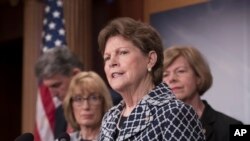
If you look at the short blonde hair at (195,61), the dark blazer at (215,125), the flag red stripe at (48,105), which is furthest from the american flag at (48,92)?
the dark blazer at (215,125)

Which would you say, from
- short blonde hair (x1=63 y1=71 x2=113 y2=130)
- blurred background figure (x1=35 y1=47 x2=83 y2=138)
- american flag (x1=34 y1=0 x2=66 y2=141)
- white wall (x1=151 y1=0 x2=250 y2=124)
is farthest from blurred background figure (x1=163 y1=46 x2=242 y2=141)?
american flag (x1=34 y1=0 x2=66 y2=141)

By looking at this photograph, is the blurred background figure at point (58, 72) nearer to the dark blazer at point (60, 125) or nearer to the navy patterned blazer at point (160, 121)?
the dark blazer at point (60, 125)

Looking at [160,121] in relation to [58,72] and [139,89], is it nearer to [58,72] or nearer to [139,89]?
[139,89]

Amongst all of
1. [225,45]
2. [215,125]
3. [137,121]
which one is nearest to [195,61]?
[215,125]

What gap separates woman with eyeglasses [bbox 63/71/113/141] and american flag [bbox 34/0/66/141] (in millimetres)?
1386

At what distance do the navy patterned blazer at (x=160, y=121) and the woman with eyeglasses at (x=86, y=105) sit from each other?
0.93m

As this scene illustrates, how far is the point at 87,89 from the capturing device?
302 cm

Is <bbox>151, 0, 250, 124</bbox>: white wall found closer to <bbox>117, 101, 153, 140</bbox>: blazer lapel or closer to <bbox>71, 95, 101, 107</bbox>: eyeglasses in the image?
<bbox>71, 95, 101, 107</bbox>: eyeglasses

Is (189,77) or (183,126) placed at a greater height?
(189,77)

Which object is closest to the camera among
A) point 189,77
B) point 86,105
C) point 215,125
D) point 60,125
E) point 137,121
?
point 137,121

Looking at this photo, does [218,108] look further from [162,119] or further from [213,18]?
[162,119]

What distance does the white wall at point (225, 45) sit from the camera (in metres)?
4.21

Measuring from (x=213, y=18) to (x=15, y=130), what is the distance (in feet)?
16.7

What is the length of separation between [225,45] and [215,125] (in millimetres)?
1734
